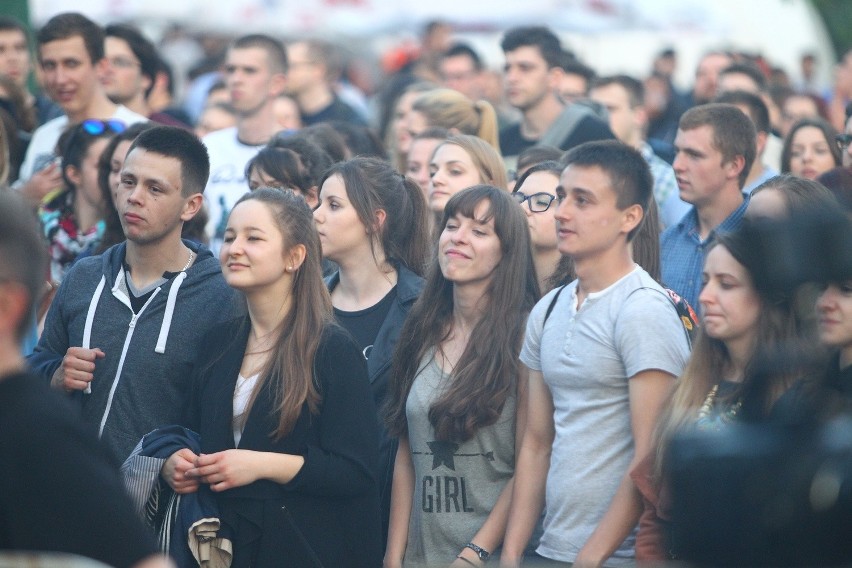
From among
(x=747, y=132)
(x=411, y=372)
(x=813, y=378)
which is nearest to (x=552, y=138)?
(x=747, y=132)

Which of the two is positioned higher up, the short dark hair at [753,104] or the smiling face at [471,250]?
the short dark hair at [753,104]

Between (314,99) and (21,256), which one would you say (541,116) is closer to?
(314,99)

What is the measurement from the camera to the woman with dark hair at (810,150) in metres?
7.91

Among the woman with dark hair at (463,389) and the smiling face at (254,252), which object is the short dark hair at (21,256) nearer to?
the smiling face at (254,252)

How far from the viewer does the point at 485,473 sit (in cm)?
511

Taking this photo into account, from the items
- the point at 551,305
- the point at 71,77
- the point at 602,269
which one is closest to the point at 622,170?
the point at 602,269

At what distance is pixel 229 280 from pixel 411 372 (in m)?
0.88

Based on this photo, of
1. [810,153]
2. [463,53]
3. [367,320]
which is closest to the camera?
[367,320]

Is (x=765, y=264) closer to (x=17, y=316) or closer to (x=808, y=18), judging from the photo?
(x=17, y=316)

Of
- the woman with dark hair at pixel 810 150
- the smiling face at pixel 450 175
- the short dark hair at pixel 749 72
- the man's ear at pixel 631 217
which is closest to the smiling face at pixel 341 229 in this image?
the smiling face at pixel 450 175

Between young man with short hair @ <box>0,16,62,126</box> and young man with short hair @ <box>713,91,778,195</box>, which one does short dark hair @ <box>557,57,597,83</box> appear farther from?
young man with short hair @ <box>0,16,62,126</box>

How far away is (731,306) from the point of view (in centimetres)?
448

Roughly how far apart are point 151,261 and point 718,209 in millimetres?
2799

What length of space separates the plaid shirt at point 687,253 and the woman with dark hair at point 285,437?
2115 mm
